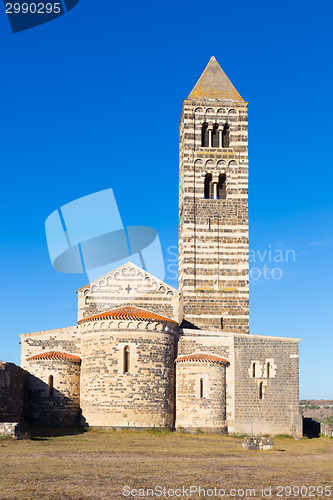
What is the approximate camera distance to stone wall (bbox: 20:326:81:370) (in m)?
32.9

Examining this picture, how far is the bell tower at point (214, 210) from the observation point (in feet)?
119

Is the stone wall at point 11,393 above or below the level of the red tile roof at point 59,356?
below

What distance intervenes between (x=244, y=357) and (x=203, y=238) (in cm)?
819

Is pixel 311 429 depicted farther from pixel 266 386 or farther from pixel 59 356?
pixel 59 356

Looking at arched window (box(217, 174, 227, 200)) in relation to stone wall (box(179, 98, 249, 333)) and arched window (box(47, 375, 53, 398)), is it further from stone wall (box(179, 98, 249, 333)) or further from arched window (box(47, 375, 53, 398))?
arched window (box(47, 375, 53, 398))

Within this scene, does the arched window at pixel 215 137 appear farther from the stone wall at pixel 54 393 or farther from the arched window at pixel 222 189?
the stone wall at pixel 54 393

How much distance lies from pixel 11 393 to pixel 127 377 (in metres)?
5.59

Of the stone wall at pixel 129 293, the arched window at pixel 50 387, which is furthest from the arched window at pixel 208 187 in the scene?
the arched window at pixel 50 387

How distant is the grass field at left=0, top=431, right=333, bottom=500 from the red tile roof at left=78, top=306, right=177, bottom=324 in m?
6.16

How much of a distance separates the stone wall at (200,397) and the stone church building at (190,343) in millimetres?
52

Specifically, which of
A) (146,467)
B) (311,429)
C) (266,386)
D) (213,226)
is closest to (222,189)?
(213,226)

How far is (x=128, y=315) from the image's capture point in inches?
1206

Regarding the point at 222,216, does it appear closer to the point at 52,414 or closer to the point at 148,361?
the point at 148,361

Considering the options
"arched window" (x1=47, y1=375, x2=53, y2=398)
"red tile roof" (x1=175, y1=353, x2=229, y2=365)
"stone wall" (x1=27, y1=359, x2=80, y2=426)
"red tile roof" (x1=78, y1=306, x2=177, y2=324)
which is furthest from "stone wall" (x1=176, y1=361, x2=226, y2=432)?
"arched window" (x1=47, y1=375, x2=53, y2=398)
